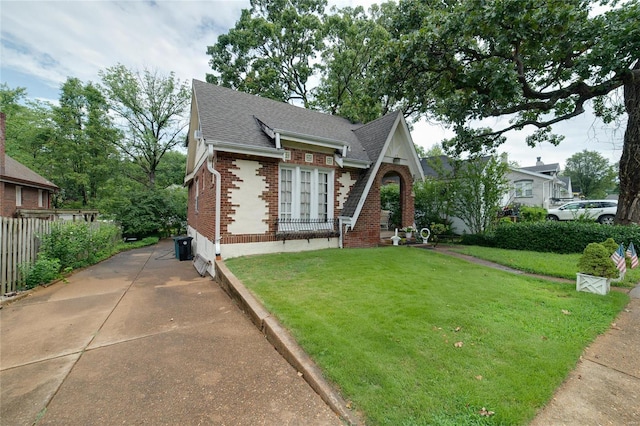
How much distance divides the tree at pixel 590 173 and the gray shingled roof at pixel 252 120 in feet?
207

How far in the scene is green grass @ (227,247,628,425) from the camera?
88.1 inches

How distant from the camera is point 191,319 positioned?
14.9 feet

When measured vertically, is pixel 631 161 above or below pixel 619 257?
above

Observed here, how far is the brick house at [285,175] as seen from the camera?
746cm

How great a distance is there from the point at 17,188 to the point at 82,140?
5865 millimetres

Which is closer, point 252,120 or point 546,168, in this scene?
point 252,120

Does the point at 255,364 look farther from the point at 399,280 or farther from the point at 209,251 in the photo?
the point at 209,251

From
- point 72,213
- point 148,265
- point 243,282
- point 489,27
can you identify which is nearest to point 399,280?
point 243,282

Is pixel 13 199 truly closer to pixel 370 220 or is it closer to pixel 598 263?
pixel 370 220

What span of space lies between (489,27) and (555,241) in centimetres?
760

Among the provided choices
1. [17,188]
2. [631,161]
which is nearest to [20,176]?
[17,188]

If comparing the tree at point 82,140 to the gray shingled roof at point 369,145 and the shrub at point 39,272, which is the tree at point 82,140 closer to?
the shrub at point 39,272

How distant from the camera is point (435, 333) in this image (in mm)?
3365

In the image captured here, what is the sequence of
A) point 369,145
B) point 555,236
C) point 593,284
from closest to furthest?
point 593,284, point 555,236, point 369,145
